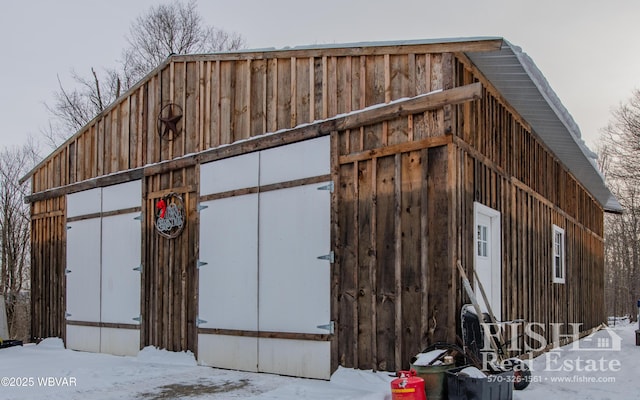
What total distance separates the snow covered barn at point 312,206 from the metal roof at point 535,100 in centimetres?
4

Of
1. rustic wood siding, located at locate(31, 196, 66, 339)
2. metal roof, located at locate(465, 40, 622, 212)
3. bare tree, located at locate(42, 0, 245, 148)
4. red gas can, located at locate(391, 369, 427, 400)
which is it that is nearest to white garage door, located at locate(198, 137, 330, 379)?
red gas can, located at locate(391, 369, 427, 400)

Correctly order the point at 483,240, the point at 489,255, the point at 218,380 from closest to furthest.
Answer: the point at 218,380, the point at 483,240, the point at 489,255

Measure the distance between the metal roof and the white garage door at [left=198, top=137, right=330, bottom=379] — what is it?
87.5 inches

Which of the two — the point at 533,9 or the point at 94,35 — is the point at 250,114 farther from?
the point at 94,35

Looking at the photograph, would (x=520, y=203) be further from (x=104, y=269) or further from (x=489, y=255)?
(x=104, y=269)

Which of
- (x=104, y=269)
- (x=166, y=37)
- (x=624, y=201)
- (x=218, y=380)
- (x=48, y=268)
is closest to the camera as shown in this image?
(x=218, y=380)

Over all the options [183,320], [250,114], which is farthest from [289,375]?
[250,114]

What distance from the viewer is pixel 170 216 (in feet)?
30.0

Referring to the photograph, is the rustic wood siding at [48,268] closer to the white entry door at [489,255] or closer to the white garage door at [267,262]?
the white garage door at [267,262]

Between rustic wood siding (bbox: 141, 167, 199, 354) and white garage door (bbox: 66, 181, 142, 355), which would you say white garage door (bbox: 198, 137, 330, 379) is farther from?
white garage door (bbox: 66, 181, 142, 355)

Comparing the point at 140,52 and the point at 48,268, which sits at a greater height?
the point at 140,52

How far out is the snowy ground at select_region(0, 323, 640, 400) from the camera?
20.1 feet

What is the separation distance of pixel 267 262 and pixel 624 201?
69.0ft

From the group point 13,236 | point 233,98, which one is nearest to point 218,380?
point 233,98
